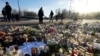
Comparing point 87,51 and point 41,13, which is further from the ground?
point 41,13

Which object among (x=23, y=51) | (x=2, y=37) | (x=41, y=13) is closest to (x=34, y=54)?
(x=23, y=51)

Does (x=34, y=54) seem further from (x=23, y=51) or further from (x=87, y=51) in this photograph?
(x=87, y=51)

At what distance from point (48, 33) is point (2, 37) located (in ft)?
4.03

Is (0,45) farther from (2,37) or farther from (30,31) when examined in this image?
(30,31)

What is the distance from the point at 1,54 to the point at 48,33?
196 centimetres

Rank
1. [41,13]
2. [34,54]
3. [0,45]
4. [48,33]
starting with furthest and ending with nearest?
[41,13], [48,33], [0,45], [34,54]

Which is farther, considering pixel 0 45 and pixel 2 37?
pixel 2 37

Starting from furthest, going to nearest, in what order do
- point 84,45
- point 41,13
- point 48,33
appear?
1. point 41,13
2. point 48,33
3. point 84,45

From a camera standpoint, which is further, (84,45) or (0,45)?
(84,45)

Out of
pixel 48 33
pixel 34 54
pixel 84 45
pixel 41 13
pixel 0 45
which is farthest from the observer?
pixel 41 13

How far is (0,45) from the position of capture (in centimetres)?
397

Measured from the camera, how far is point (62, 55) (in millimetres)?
3791

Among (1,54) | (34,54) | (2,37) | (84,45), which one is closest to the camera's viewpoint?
(1,54)

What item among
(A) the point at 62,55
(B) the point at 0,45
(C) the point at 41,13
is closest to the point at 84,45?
(A) the point at 62,55
